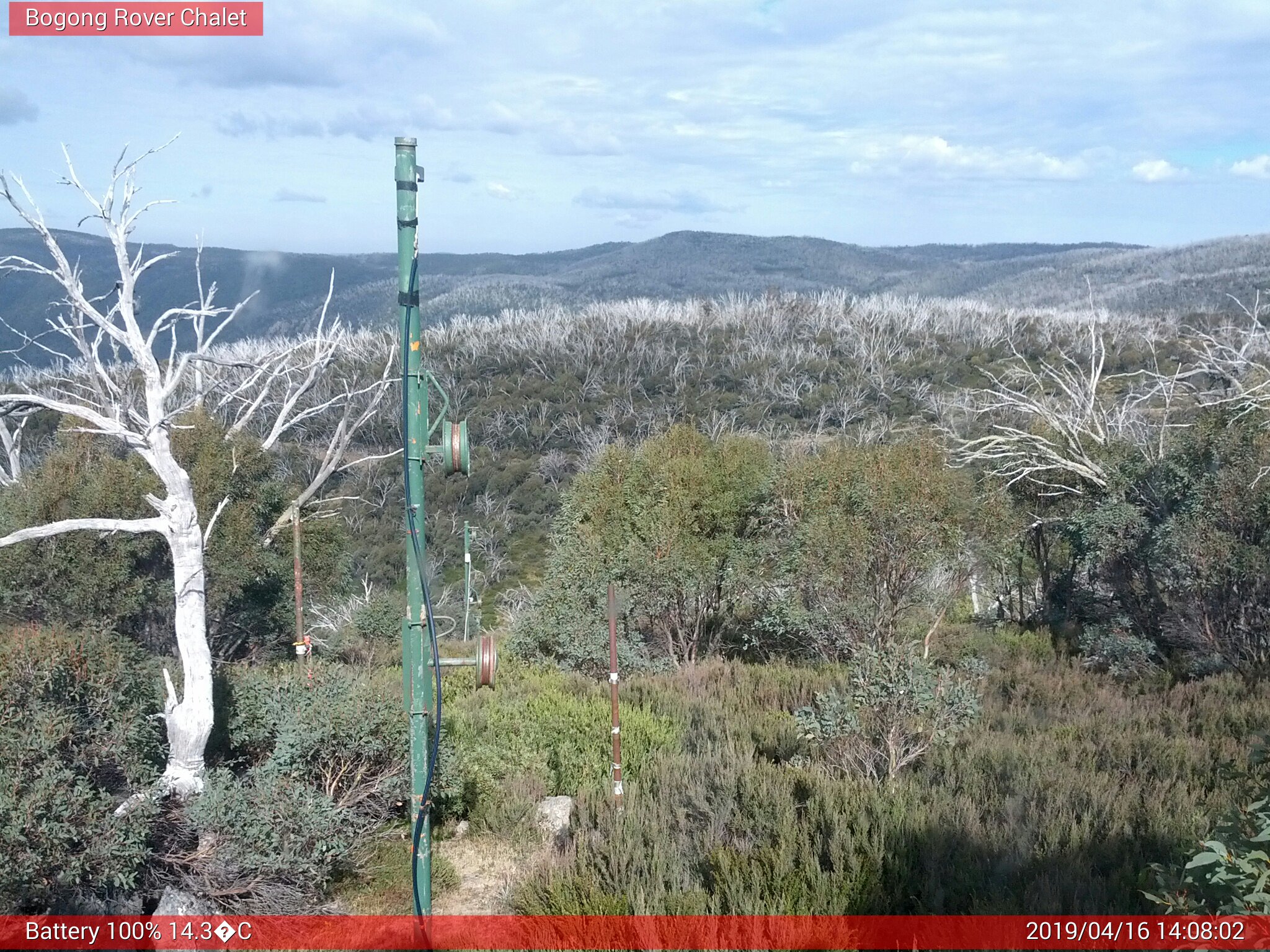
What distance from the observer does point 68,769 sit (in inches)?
199

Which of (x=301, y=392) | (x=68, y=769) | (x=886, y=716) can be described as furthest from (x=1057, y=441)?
(x=68, y=769)

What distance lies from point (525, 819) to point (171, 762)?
7.97 ft

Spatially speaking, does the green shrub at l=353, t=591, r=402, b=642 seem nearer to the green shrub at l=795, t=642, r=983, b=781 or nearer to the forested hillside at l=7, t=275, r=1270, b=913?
the forested hillside at l=7, t=275, r=1270, b=913

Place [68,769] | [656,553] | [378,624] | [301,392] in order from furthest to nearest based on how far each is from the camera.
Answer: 1. [378,624]
2. [656,553]
3. [301,392]
4. [68,769]

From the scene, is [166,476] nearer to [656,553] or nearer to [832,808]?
[832,808]

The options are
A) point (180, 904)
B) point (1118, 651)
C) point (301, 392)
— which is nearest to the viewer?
point (180, 904)

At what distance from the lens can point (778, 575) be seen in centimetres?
1502

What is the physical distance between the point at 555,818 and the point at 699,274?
13890cm

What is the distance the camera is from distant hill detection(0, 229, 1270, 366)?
79875 mm

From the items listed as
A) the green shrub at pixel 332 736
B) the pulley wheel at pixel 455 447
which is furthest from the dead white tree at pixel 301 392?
the pulley wheel at pixel 455 447

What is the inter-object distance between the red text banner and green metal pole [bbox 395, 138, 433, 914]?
942 mm

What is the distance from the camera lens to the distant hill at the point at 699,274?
7988cm

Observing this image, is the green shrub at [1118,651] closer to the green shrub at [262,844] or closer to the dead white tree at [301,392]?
the dead white tree at [301,392]

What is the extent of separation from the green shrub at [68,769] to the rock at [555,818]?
250 cm
